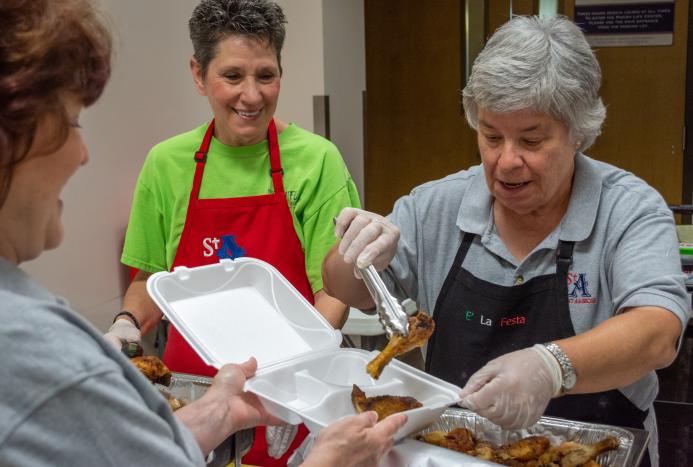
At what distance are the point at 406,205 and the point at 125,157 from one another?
1.42m

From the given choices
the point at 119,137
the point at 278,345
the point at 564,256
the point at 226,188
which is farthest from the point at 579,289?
the point at 119,137

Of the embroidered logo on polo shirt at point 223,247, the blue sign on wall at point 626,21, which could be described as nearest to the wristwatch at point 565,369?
the embroidered logo on polo shirt at point 223,247

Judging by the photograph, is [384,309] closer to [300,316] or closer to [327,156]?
[300,316]

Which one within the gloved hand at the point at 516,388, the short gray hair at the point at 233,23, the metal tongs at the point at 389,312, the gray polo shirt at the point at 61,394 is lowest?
the gloved hand at the point at 516,388

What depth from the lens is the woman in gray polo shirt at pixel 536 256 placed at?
4.83 ft

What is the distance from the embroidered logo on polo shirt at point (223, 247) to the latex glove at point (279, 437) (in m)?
0.73

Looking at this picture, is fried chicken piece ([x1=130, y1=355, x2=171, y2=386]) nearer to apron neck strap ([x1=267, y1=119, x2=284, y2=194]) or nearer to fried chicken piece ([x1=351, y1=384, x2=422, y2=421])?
fried chicken piece ([x1=351, y1=384, x2=422, y2=421])

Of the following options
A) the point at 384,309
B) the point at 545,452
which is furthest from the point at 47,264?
the point at 545,452

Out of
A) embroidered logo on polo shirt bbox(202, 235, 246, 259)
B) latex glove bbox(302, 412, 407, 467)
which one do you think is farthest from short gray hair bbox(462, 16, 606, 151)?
embroidered logo on polo shirt bbox(202, 235, 246, 259)

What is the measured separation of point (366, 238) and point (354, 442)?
0.55m

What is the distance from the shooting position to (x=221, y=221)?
2221 millimetres

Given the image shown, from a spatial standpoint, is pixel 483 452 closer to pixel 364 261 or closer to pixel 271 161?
pixel 364 261

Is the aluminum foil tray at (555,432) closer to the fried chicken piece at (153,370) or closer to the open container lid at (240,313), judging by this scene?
the open container lid at (240,313)

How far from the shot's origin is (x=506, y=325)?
172 centimetres
